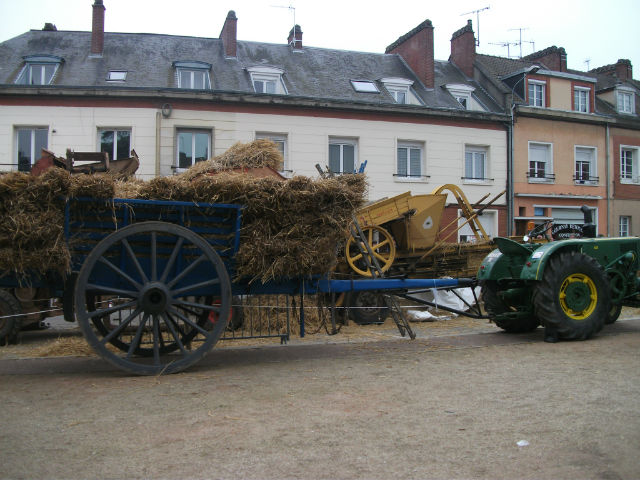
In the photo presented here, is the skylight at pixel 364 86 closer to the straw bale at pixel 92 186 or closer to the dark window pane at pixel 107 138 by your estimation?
the dark window pane at pixel 107 138

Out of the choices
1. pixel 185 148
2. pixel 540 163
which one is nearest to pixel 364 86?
pixel 185 148

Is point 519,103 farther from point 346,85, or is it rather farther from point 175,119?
point 175,119

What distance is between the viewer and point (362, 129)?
18.6m

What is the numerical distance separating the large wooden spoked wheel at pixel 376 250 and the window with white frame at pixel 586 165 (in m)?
14.0

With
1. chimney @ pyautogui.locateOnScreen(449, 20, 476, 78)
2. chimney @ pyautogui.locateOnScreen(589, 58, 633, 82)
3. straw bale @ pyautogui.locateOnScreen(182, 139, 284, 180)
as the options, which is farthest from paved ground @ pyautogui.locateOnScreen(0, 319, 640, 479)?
chimney @ pyautogui.locateOnScreen(589, 58, 633, 82)

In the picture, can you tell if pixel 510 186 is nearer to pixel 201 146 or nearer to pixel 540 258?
pixel 201 146

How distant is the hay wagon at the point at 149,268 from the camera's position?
5.57 m

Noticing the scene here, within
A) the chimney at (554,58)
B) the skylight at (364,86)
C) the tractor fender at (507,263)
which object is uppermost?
the chimney at (554,58)

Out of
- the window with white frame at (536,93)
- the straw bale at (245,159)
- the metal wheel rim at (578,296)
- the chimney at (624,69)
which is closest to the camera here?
the straw bale at (245,159)

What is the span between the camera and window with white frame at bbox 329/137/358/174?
1855 centimetres

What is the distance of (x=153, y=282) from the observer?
18.8 feet

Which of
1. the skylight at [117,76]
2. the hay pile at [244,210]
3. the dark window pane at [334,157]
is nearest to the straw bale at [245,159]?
the hay pile at [244,210]

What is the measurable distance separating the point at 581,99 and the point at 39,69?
773 inches

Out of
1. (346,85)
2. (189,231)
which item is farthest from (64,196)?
(346,85)
